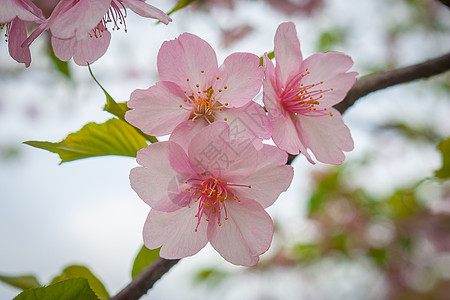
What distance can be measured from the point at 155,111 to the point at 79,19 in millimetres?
118

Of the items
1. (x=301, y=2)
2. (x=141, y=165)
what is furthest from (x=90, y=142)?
(x=301, y=2)

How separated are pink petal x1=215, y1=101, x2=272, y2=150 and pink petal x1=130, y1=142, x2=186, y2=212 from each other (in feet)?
0.21

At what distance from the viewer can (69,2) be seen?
1.35ft

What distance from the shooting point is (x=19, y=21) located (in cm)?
47

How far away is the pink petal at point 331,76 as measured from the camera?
1.71 feet

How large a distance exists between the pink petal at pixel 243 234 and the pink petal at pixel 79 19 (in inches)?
9.5

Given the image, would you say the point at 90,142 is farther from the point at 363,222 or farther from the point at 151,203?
the point at 363,222

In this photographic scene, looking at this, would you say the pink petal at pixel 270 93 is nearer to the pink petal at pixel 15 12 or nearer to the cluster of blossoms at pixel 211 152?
the cluster of blossoms at pixel 211 152

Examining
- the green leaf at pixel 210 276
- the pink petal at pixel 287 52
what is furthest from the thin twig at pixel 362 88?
the green leaf at pixel 210 276

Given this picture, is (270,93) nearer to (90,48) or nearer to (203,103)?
(203,103)

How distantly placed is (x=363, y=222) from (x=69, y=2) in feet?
6.80

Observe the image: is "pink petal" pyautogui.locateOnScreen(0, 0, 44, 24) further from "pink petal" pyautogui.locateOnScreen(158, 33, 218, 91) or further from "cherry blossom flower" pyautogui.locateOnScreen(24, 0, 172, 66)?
"pink petal" pyautogui.locateOnScreen(158, 33, 218, 91)

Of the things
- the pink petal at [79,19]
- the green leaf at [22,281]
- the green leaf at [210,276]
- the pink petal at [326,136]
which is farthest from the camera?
the green leaf at [210,276]

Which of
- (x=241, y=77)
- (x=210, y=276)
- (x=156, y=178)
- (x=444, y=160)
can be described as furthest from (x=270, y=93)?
(x=210, y=276)
